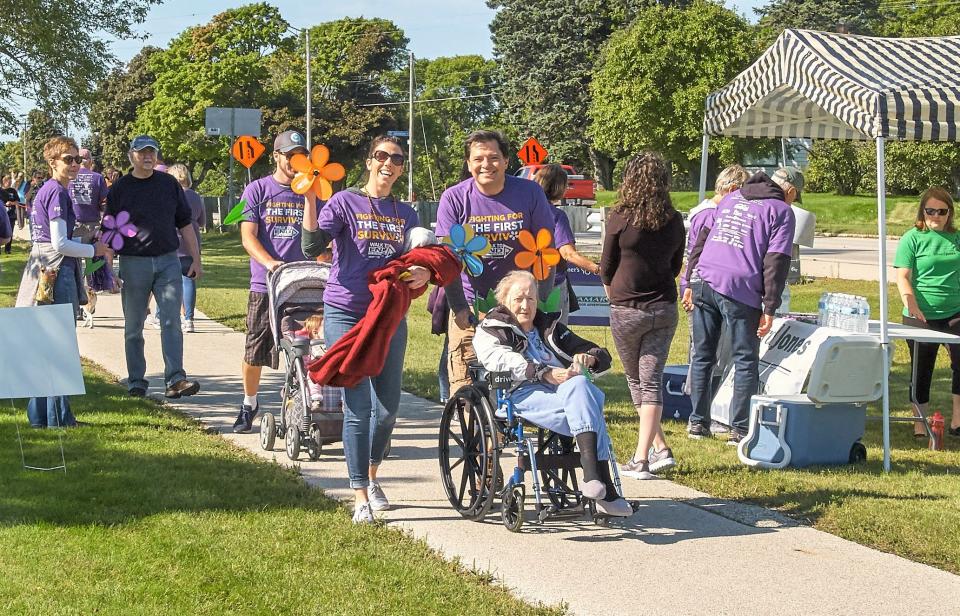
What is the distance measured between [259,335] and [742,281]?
133 inches

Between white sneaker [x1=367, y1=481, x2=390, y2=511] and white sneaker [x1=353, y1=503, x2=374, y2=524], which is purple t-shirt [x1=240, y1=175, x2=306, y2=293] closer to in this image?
white sneaker [x1=367, y1=481, x2=390, y2=511]

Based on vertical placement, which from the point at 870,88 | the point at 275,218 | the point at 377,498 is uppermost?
the point at 870,88

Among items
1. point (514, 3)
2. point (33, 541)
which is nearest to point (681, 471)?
point (33, 541)

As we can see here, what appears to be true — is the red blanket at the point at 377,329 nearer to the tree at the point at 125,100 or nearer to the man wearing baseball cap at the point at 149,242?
the man wearing baseball cap at the point at 149,242

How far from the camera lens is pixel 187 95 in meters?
62.5

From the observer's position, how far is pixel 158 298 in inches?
385

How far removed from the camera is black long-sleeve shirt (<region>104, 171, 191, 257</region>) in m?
9.54

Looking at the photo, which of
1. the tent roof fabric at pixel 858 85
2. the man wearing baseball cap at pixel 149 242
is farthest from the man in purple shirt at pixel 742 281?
the man wearing baseball cap at pixel 149 242

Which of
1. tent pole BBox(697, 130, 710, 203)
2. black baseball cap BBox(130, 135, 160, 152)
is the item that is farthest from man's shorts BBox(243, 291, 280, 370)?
tent pole BBox(697, 130, 710, 203)

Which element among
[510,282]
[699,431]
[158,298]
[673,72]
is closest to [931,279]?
[699,431]

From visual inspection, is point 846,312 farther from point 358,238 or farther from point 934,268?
point 358,238

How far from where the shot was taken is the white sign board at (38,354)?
24.0 ft

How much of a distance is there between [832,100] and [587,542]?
3.97 meters

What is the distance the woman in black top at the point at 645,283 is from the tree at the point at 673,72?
39718 mm
